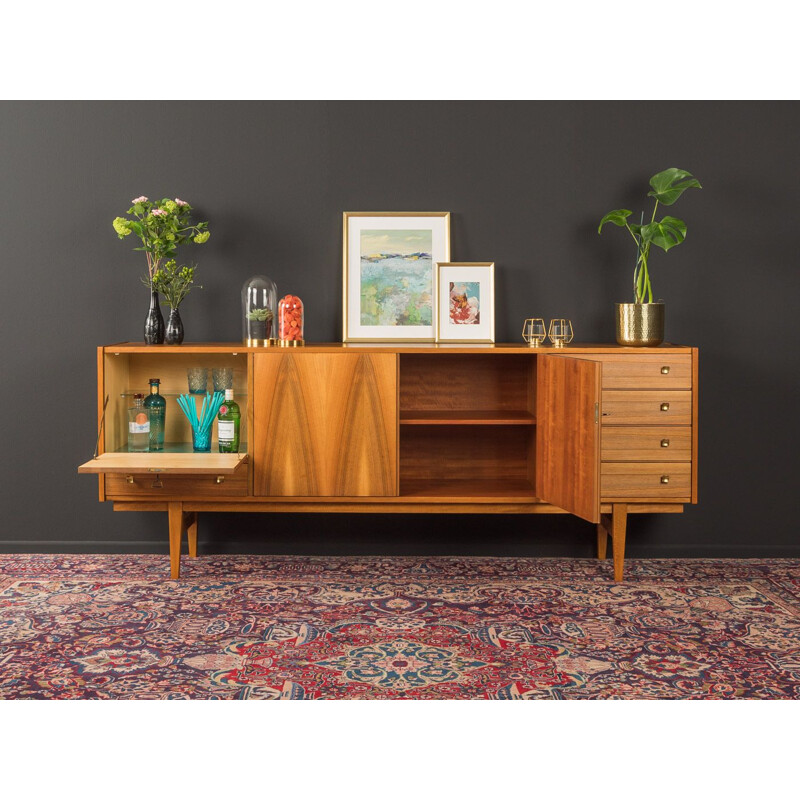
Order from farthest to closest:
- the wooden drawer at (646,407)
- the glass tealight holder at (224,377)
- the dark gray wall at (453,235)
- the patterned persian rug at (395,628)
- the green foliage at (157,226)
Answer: the dark gray wall at (453,235)
the glass tealight holder at (224,377)
the green foliage at (157,226)
the wooden drawer at (646,407)
the patterned persian rug at (395,628)

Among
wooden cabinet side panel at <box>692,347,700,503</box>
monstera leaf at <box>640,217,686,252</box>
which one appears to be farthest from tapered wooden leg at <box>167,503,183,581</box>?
monstera leaf at <box>640,217,686,252</box>

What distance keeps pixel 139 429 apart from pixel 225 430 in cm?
44

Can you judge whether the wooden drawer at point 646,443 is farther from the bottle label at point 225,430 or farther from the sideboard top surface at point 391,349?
the bottle label at point 225,430

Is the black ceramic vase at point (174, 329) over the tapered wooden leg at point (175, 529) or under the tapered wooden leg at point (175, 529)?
over

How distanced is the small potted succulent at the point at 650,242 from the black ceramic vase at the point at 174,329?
7.17 ft

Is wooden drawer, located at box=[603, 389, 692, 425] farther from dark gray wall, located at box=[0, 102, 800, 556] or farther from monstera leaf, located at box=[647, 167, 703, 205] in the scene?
monstera leaf, located at box=[647, 167, 703, 205]

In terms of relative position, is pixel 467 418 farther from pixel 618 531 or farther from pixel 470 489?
pixel 618 531

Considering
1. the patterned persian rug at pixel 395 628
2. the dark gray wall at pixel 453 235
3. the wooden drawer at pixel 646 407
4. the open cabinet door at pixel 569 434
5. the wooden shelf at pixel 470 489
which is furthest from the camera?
the dark gray wall at pixel 453 235

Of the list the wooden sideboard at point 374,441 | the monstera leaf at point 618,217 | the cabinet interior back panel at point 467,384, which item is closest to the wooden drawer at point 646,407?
the wooden sideboard at point 374,441

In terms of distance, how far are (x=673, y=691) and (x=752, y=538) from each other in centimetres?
196

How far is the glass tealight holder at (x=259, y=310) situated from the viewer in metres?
4.38

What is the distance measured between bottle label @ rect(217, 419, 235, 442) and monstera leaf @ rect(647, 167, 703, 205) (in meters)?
2.39

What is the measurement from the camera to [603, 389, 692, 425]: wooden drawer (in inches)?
162

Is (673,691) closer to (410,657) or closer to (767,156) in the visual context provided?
(410,657)
